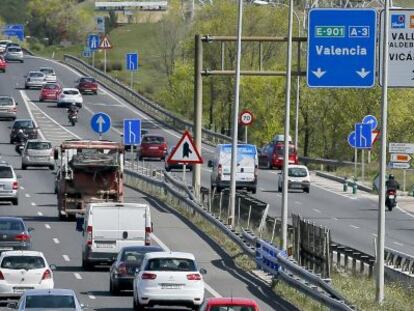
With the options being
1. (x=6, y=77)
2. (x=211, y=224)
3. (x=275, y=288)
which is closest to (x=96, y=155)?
(x=211, y=224)

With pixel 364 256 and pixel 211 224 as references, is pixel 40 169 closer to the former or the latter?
pixel 211 224

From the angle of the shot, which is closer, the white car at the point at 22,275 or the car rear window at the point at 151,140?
the white car at the point at 22,275

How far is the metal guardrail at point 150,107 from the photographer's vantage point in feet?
325

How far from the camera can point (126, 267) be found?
34188 mm

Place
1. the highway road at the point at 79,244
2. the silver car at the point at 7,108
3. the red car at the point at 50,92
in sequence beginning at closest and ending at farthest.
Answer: the highway road at the point at 79,244
the silver car at the point at 7,108
the red car at the point at 50,92

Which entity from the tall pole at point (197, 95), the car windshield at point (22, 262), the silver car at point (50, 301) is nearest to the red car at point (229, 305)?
the silver car at point (50, 301)

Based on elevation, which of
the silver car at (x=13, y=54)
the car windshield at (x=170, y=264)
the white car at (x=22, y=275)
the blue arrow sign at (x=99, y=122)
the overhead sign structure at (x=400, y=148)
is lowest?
the white car at (x=22, y=275)

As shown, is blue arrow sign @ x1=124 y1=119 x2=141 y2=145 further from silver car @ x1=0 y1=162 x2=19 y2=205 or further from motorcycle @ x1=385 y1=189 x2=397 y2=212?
motorcycle @ x1=385 y1=189 x2=397 y2=212

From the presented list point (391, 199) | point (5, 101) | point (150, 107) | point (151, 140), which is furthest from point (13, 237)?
point (150, 107)

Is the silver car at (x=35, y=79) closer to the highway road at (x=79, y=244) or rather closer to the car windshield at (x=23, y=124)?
the highway road at (x=79, y=244)

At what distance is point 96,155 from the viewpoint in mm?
52688

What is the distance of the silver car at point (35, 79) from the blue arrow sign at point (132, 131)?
53.3 metres

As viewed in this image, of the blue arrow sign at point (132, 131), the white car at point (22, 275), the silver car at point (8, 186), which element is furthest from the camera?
the blue arrow sign at point (132, 131)

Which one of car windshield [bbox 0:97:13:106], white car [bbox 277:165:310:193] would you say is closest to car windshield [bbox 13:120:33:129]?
car windshield [bbox 0:97:13:106]
